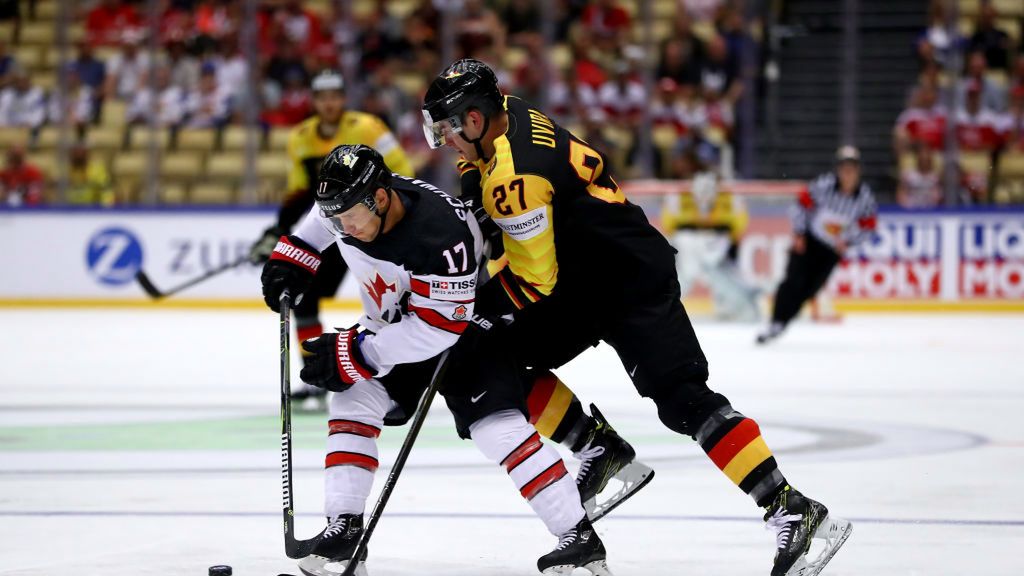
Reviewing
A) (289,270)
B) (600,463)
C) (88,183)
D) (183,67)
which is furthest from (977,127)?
(289,270)

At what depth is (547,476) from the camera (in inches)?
138

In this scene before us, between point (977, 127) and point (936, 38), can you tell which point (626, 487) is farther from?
point (936, 38)

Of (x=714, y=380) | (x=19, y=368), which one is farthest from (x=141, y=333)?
(x=714, y=380)

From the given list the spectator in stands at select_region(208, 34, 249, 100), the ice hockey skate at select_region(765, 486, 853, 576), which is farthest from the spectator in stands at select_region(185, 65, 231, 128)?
the ice hockey skate at select_region(765, 486, 853, 576)

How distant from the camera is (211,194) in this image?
44.6 ft

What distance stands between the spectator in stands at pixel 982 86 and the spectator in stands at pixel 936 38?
0.23 m

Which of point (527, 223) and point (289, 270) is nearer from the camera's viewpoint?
point (527, 223)

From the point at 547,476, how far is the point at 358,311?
9795 mm

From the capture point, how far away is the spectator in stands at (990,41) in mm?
13367

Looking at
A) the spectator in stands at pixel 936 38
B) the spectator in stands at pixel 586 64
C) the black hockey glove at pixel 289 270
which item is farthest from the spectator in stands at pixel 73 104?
the black hockey glove at pixel 289 270

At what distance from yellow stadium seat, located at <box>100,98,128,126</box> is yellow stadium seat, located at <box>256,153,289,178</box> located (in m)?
1.28

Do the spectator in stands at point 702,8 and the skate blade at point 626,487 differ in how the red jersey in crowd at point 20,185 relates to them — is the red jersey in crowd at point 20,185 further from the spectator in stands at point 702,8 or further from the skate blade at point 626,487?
the skate blade at point 626,487

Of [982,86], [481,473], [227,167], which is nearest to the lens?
[481,473]

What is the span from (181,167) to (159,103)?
69 cm
